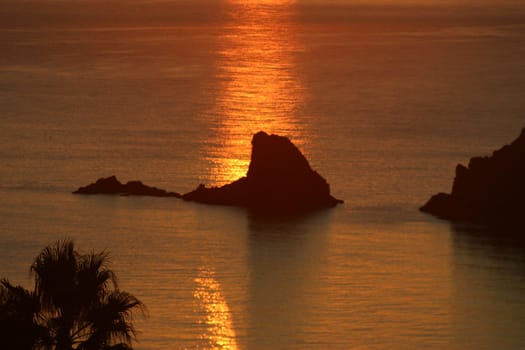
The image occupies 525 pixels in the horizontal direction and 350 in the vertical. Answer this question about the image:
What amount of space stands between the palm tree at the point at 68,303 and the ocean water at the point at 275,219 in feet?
85.5

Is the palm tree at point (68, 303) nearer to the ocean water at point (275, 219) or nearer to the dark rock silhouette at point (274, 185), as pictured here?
the ocean water at point (275, 219)

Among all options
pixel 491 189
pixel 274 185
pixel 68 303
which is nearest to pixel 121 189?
pixel 274 185

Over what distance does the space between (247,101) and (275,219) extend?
44312mm

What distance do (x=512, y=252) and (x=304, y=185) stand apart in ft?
39.9

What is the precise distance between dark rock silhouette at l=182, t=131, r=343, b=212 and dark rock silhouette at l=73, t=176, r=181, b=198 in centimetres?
161

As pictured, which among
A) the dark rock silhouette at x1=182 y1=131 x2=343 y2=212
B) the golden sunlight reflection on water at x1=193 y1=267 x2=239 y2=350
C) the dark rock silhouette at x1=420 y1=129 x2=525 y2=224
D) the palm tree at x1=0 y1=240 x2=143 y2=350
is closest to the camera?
the palm tree at x1=0 y1=240 x2=143 y2=350

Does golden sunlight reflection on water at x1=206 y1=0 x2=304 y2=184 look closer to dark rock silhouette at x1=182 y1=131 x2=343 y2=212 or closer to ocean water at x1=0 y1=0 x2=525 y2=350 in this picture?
ocean water at x1=0 y1=0 x2=525 y2=350

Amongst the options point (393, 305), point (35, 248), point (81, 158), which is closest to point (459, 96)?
point (81, 158)

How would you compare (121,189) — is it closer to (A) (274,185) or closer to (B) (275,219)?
(A) (274,185)

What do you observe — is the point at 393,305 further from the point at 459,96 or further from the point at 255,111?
the point at 459,96

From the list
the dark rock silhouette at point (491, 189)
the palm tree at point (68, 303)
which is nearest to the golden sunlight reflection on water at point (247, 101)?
the dark rock silhouette at point (491, 189)

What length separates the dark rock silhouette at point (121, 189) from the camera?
293ft

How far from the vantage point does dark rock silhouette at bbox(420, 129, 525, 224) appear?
3187 inches

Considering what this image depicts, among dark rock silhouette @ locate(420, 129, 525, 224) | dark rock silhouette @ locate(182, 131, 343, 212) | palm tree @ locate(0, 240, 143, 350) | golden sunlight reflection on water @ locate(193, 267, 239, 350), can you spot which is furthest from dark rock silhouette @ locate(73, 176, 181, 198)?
palm tree @ locate(0, 240, 143, 350)
